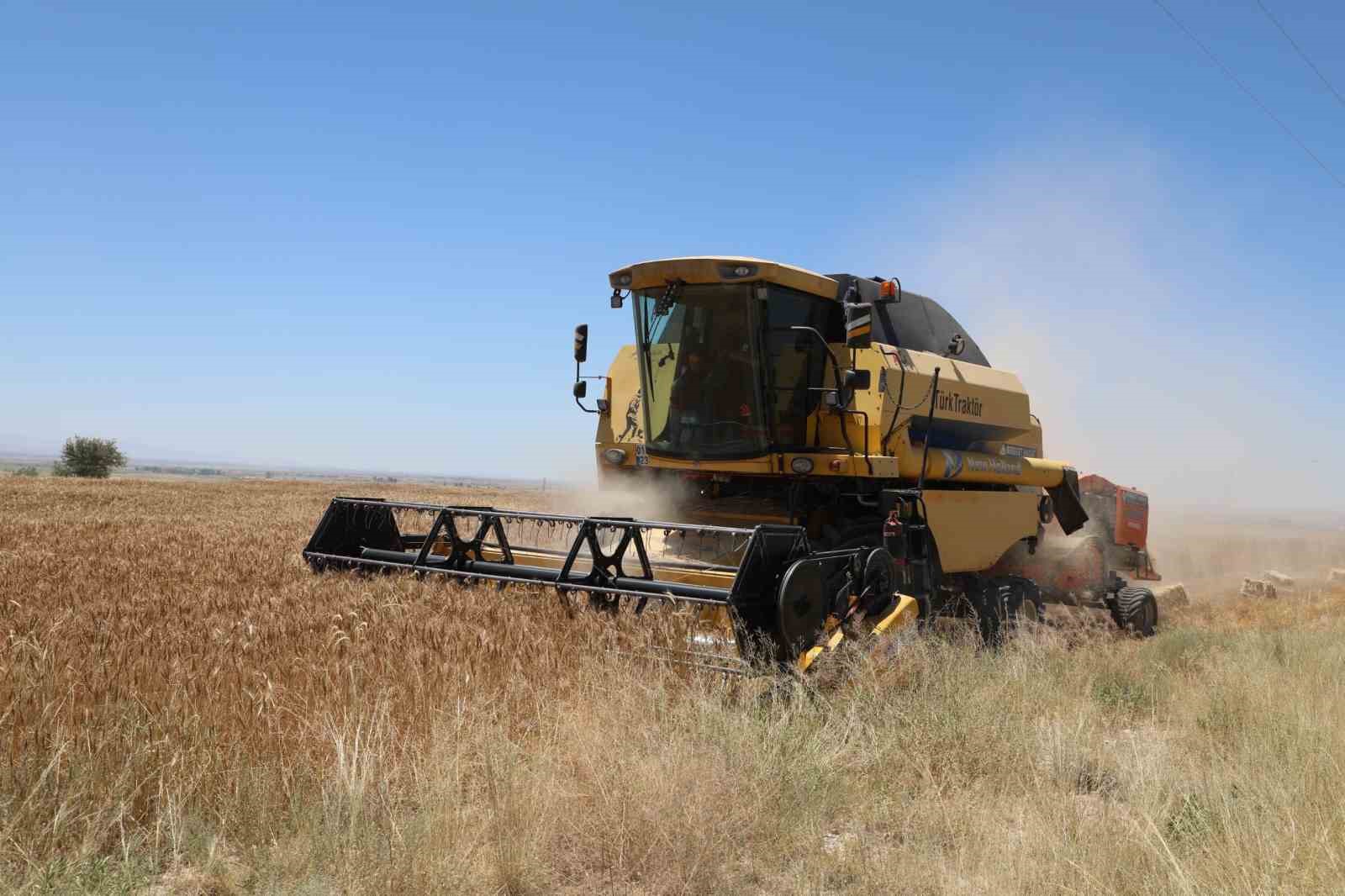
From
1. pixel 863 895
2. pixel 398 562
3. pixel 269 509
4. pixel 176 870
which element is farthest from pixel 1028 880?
pixel 269 509

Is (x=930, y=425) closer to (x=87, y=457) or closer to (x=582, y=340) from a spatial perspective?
(x=582, y=340)

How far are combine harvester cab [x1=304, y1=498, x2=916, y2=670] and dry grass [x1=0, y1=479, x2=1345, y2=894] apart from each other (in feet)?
0.97

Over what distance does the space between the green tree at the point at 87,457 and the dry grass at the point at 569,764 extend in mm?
49581

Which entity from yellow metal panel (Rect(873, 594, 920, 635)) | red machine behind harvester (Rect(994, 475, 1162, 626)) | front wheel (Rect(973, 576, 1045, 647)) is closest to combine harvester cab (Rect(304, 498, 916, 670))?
yellow metal panel (Rect(873, 594, 920, 635))

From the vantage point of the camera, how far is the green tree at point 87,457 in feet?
159

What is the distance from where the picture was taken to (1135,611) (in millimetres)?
10188

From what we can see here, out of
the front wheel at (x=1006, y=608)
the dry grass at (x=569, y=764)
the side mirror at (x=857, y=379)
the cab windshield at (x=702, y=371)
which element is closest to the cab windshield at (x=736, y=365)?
the cab windshield at (x=702, y=371)

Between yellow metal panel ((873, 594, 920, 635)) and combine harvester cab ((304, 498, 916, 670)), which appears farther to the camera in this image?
yellow metal panel ((873, 594, 920, 635))

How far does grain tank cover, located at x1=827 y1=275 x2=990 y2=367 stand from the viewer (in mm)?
8094

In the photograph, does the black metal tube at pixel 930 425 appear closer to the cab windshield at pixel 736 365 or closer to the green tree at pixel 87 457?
the cab windshield at pixel 736 365

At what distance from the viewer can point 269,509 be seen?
69.1 ft

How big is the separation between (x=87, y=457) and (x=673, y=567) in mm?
51858

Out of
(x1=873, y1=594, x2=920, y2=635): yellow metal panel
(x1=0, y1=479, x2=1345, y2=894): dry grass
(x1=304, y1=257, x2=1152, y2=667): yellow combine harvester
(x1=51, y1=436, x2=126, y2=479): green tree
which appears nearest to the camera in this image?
(x1=0, y1=479, x2=1345, y2=894): dry grass

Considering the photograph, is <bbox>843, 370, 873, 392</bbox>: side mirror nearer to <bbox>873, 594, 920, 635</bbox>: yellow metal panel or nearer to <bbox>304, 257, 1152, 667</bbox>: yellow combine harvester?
<bbox>304, 257, 1152, 667</bbox>: yellow combine harvester
